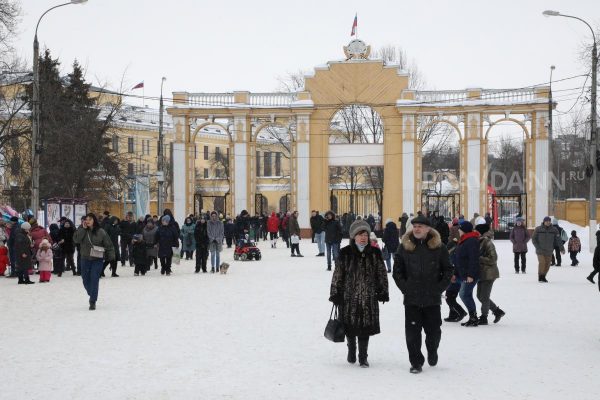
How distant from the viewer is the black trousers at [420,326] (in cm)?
973

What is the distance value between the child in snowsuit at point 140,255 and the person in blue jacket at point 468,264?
13.1m

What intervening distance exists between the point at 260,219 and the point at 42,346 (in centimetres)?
3620

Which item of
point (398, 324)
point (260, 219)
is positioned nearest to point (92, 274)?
point (398, 324)

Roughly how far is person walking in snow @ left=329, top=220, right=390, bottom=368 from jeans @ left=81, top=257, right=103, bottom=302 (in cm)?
718

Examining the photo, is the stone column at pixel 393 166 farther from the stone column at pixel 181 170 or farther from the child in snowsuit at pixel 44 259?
the child in snowsuit at pixel 44 259

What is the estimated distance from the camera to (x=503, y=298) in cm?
1786

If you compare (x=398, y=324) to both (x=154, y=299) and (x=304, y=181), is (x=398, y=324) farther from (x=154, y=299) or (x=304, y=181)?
(x=304, y=181)

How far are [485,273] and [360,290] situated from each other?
170 inches

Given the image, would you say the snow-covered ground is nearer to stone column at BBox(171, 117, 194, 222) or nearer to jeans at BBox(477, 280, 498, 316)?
jeans at BBox(477, 280, 498, 316)

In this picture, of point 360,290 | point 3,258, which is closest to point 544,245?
point 360,290

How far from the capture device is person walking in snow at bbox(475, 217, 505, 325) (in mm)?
13773

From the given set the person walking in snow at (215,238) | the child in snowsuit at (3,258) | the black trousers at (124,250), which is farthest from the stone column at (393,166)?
the child in snowsuit at (3,258)

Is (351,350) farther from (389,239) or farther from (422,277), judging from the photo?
(389,239)

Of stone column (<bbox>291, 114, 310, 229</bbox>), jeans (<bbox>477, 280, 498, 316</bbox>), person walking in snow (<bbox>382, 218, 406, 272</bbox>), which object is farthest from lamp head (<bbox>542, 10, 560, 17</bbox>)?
stone column (<bbox>291, 114, 310, 229</bbox>)
